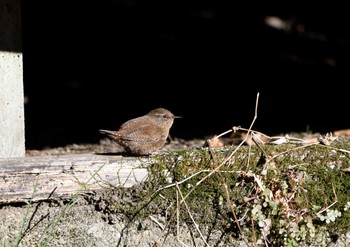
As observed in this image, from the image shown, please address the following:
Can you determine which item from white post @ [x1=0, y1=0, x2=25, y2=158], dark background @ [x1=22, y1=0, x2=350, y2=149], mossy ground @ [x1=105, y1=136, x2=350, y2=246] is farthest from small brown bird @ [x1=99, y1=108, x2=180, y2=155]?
dark background @ [x1=22, y1=0, x2=350, y2=149]

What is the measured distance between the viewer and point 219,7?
11.8 meters

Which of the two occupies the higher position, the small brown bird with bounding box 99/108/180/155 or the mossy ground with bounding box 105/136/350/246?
the small brown bird with bounding box 99/108/180/155

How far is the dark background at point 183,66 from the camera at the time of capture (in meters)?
6.75

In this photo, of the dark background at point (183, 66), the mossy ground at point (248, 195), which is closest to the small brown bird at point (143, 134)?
the mossy ground at point (248, 195)

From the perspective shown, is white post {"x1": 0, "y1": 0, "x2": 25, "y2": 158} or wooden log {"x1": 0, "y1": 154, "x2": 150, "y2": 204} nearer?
wooden log {"x1": 0, "y1": 154, "x2": 150, "y2": 204}

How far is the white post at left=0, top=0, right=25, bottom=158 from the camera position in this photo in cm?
382

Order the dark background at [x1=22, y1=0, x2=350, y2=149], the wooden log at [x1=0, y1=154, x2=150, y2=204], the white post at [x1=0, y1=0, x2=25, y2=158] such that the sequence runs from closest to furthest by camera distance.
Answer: the wooden log at [x1=0, y1=154, x2=150, y2=204] → the white post at [x1=0, y1=0, x2=25, y2=158] → the dark background at [x1=22, y1=0, x2=350, y2=149]

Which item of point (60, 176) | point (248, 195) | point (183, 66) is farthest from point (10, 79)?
point (183, 66)

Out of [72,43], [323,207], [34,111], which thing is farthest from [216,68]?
[323,207]

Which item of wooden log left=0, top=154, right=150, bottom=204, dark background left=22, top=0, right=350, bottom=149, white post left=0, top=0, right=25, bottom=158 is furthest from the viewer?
dark background left=22, top=0, right=350, bottom=149

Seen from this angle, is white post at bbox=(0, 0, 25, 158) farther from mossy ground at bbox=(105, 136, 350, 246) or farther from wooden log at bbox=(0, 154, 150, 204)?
mossy ground at bbox=(105, 136, 350, 246)

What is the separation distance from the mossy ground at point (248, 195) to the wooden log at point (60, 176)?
3.4 inches

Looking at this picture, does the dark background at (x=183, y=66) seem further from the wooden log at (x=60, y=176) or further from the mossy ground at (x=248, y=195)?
the mossy ground at (x=248, y=195)

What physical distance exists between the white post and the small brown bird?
52 cm
